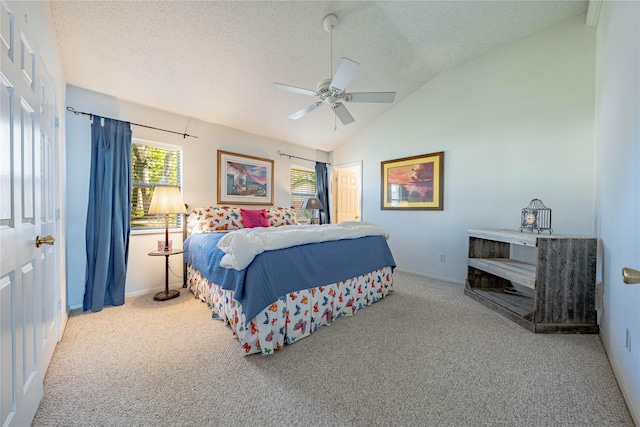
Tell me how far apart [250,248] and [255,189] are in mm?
2550

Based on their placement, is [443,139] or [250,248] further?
[443,139]

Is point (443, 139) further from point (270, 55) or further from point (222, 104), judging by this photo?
point (222, 104)

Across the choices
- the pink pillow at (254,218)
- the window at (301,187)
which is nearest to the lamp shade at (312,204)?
the window at (301,187)

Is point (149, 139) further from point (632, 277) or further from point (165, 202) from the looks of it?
point (632, 277)

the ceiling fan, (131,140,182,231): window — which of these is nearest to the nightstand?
(131,140,182,231): window

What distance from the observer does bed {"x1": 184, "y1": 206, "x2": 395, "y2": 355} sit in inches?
72.5

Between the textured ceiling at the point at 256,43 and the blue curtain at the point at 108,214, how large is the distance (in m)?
0.56

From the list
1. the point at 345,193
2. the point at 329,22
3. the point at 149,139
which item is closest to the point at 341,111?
the point at 329,22

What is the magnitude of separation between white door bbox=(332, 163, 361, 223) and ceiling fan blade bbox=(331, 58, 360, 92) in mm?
2958

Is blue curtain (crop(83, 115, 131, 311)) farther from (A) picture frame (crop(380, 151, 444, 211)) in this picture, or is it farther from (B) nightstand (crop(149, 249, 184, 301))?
(A) picture frame (crop(380, 151, 444, 211))

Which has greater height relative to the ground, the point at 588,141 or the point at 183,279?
the point at 588,141

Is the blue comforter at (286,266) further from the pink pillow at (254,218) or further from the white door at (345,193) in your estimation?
the white door at (345,193)

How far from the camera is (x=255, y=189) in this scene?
4.24m

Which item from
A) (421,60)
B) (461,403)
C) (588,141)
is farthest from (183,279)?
(588,141)
